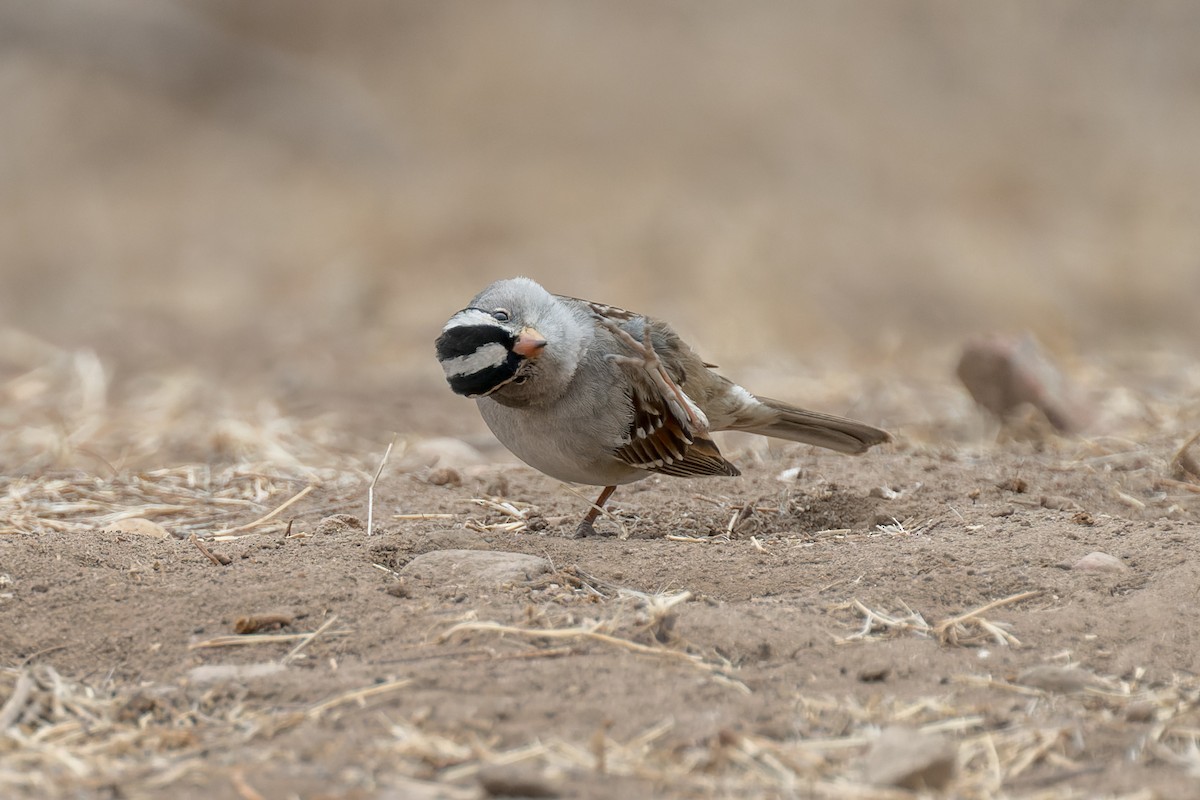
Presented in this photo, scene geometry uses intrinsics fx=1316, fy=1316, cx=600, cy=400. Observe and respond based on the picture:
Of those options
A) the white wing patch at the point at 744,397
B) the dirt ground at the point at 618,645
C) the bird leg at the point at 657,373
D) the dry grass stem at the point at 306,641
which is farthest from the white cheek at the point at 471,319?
the white wing patch at the point at 744,397

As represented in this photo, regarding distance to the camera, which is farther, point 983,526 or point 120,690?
point 983,526

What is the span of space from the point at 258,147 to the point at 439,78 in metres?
2.15

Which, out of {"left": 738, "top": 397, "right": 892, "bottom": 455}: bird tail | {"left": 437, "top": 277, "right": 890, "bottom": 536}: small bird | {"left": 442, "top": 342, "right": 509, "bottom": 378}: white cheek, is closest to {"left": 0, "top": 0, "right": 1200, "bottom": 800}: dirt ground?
{"left": 738, "top": 397, "right": 892, "bottom": 455}: bird tail

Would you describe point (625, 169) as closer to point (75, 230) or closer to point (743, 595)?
point (75, 230)

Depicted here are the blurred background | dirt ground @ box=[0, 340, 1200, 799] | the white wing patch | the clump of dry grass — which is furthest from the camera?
the blurred background

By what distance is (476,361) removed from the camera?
384 centimetres

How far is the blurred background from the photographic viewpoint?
413 inches

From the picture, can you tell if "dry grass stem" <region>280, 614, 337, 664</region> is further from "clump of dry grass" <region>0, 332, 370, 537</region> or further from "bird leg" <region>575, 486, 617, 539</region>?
"clump of dry grass" <region>0, 332, 370, 537</region>

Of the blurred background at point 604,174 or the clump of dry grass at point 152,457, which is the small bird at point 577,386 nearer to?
the clump of dry grass at point 152,457

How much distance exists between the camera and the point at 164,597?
134 inches

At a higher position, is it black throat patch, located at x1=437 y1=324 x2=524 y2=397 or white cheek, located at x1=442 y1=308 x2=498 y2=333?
white cheek, located at x1=442 y1=308 x2=498 y2=333

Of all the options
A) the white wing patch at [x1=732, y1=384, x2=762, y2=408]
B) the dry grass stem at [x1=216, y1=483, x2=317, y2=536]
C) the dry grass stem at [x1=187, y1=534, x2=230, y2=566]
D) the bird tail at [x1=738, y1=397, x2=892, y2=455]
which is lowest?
the dry grass stem at [x1=216, y1=483, x2=317, y2=536]

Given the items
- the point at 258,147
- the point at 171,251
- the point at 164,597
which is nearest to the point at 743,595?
the point at 164,597

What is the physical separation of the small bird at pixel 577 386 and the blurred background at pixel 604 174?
3896mm
